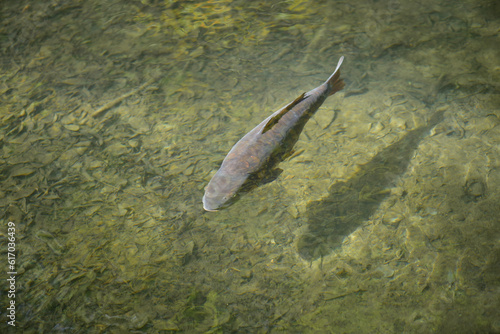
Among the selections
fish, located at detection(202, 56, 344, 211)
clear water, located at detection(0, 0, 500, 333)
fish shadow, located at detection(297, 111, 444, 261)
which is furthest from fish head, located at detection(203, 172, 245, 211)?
fish shadow, located at detection(297, 111, 444, 261)

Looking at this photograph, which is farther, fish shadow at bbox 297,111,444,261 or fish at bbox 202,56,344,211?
fish shadow at bbox 297,111,444,261

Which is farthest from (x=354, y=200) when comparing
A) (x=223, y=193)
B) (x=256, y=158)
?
(x=223, y=193)

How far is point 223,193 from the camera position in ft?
9.53

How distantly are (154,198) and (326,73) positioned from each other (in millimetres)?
3286

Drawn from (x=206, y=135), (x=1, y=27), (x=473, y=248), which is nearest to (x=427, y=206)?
(x=473, y=248)

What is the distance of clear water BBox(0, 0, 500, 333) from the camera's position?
2922mm

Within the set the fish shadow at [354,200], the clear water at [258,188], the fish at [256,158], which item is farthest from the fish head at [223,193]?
the fish shadow at [354,200]

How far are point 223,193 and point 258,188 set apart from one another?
0.97m

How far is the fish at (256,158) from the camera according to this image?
9.61ft

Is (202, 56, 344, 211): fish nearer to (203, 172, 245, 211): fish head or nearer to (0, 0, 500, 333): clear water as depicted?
(203, 172, 245, 211): fish head

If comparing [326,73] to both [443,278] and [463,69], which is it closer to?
[463,69]

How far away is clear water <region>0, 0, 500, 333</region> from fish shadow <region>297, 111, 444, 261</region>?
0.8 inches

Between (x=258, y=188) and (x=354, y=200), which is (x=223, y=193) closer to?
(x=258, y=188)

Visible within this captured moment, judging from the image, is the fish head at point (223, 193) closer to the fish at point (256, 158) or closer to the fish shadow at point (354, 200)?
the fish at point (256, 158)
